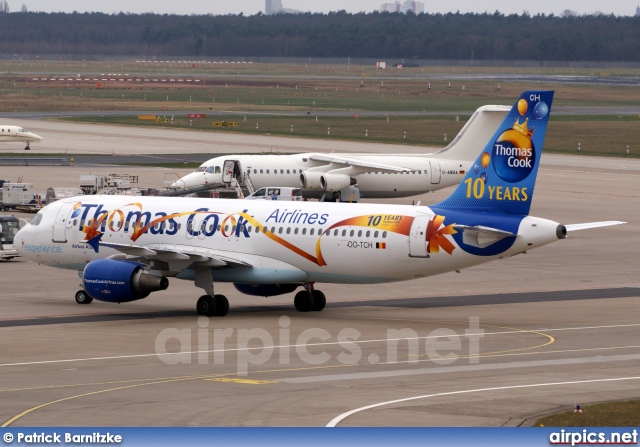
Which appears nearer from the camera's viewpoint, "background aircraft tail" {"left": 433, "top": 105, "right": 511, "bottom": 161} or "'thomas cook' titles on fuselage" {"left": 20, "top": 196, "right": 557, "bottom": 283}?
"'thomas cook' titles on fuselage" {"left": 20, "top": 196, "right": 557, "bottom": 283}

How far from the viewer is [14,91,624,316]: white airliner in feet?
133

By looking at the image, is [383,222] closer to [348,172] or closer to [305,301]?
[305,301]

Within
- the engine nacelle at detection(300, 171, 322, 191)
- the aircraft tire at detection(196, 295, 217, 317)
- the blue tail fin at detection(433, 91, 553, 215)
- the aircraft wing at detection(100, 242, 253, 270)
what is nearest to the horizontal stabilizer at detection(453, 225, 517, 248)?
the blue tail fin at detection(433, 91, 553, 215)

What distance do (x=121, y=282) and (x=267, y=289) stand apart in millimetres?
5426

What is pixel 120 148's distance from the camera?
400ft

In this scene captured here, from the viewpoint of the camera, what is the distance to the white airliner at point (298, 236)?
40.5 m

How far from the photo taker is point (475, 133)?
78.5 metres

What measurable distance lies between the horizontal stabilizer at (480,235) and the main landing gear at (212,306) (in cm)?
839

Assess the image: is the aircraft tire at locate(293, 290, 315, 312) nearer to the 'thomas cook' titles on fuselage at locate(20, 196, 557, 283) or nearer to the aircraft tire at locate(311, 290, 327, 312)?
the aircraft tire at locate(311, 290, 327, 312)

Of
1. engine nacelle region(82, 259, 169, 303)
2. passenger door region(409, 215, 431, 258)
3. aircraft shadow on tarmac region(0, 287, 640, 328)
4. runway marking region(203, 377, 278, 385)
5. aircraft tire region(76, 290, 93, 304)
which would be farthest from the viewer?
aircraft tire region(76, 290, 93, 304)

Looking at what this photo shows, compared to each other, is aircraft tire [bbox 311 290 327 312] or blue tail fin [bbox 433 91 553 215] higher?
blue tail fin [bbox 433 91 553 215]

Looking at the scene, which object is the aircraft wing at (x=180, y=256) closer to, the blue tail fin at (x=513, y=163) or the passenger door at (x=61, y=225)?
the passenger door at (x=61, y=225)

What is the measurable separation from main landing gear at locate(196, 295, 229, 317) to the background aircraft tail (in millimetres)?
34039

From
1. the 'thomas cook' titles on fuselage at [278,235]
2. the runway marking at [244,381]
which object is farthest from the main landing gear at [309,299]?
the runway marking at [244,381]
